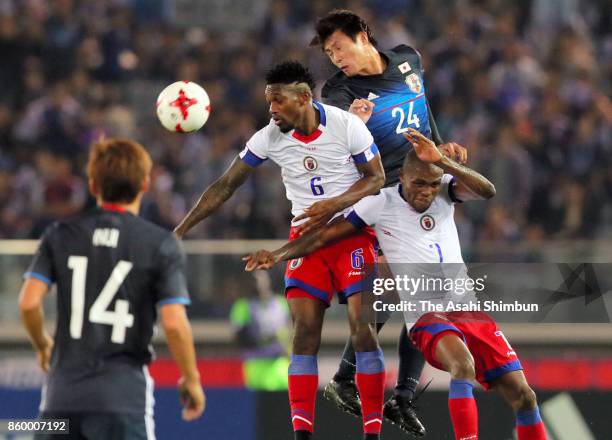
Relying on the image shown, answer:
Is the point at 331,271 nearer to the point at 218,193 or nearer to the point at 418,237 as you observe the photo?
the point at 418,237

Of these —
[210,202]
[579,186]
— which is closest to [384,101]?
[210,202]

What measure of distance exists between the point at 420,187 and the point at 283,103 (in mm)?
1009

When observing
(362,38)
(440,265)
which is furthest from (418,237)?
(362,38)

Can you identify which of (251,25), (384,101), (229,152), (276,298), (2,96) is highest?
(251,25)

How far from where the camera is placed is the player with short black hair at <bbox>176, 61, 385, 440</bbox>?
7.66 m

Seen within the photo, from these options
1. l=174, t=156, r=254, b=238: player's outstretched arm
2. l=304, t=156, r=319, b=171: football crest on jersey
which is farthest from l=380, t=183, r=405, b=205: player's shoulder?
l=174, t=156, r=254, b=238: player's outstretched arm

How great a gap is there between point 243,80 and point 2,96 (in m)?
2.80

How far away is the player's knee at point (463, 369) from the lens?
7398 mm

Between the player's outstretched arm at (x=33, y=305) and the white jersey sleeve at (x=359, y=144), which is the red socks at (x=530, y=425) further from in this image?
the player's outstretched arm at (x=33, y=305)

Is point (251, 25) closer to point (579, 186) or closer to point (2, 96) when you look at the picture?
point (2, 96)

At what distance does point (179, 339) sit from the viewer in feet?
17.9

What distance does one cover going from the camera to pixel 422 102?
27.3 feet

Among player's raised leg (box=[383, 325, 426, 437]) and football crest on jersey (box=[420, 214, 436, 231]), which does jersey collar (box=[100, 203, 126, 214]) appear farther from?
player's raised leg (box=[383, 325, 426, 437])

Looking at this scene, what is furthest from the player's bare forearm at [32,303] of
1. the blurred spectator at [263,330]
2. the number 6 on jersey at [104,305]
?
the blurred spectator at [263,330]
